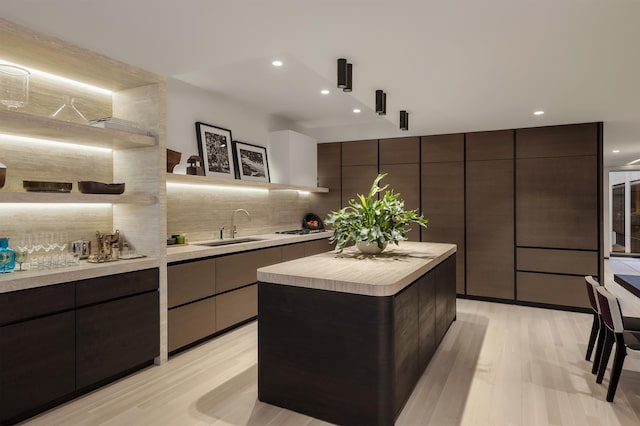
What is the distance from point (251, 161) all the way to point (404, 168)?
2.37 meters

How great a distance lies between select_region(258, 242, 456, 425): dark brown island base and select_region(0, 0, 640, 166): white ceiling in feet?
4.92

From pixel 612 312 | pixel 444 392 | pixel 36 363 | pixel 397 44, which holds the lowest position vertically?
pixel 444 392

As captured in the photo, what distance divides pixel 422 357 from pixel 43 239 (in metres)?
2.90

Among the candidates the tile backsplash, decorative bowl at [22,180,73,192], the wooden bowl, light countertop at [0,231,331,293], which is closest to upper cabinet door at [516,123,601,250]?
the tile backsplash

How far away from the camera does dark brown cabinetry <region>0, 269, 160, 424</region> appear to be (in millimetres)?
2289

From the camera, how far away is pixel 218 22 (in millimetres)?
2340

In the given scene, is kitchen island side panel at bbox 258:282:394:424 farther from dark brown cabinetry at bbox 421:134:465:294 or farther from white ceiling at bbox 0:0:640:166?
dark brown cabinetry at bbox 421:134:465:294

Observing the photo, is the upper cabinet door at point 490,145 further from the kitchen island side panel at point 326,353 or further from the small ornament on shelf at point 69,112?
the small ornament on shelf at point 69,112

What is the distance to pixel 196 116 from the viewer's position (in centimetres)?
431

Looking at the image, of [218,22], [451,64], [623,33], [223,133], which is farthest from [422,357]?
[223,133]

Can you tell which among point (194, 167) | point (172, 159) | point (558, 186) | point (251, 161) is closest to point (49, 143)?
point (172, 159)

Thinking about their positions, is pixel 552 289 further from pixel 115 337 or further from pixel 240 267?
pixel 115 337

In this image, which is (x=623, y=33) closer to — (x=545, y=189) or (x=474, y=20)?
(x=474, y=20)

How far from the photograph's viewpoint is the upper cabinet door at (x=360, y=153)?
245 inches
